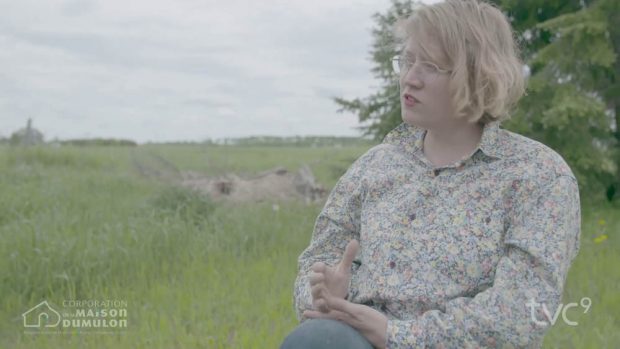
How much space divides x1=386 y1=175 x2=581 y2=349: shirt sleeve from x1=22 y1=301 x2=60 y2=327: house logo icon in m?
3.00

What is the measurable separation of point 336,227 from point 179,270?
3141mm

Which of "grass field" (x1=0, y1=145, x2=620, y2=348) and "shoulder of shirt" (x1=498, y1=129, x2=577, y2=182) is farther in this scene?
"grass field" (x1=0, y1=145, x2=620, y2=348)

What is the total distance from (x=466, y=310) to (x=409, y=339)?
0.59ft

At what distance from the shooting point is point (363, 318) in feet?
7.03

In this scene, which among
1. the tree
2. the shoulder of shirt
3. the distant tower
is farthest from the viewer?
the distant tower

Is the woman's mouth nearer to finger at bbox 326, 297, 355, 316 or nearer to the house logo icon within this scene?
finger at bbox 326, 297, 355, 316

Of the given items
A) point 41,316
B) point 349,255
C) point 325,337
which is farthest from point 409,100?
point 41,316

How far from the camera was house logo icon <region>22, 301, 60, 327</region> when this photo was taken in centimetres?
457

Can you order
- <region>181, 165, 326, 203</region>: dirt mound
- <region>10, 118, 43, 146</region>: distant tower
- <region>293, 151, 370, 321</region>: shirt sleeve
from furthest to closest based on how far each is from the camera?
<region>10, 118, 43, 146</region>: distant tower < <region>181, 165, 326, 203</region>: dirt mound < <region>293, 151, 370, 321</region>: shirt sleeve

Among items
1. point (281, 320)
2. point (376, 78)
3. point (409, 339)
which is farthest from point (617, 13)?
point (409, 339)

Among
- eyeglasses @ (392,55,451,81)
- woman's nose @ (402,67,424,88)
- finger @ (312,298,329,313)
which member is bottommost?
finger @ (312,298,329,313)

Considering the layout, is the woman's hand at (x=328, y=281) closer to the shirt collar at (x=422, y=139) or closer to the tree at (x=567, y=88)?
the shirt collar at (x=422, y=139)

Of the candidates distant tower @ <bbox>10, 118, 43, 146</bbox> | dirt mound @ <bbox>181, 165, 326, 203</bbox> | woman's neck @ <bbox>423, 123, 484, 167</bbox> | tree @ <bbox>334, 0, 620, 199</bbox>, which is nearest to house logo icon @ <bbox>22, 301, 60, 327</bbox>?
woman's neck @ <bbox>423, 123, 484, 167</bbox>

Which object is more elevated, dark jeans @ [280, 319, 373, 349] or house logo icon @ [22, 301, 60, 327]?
dark jeans @ [280, 319, 373, 349]
